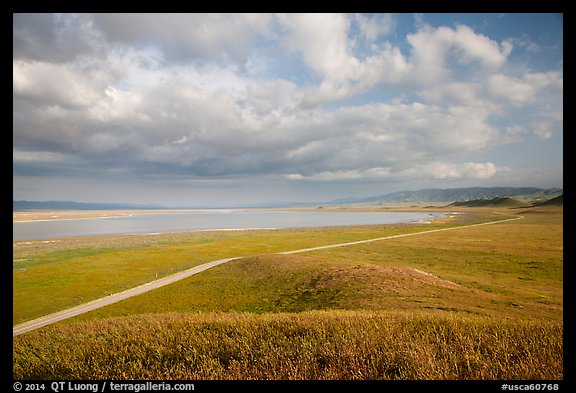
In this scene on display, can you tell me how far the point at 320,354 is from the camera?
6027mm

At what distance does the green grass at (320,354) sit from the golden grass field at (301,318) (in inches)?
1.5

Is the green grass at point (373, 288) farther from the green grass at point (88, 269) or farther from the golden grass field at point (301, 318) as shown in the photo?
the green grass at point (88, 269)

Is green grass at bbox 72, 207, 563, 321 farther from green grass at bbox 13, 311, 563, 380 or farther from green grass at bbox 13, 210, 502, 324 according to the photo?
green grass at bbox 13, 311, 563, 380

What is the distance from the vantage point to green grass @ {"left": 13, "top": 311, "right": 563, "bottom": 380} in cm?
512

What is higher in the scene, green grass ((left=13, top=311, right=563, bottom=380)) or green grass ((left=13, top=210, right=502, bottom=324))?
green grass ((left=13, top=311, right=563, bottom=380))

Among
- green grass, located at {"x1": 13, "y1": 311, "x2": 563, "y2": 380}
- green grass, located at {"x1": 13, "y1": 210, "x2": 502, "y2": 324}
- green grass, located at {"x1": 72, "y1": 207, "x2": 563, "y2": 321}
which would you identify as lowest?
green grass, located at {"x1": 13, "y1": 210, "x2": 502, "y2": 324}

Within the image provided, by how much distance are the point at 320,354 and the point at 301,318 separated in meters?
4.14

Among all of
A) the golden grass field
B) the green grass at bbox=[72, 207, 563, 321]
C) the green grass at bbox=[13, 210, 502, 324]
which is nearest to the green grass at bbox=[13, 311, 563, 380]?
the golden grass field

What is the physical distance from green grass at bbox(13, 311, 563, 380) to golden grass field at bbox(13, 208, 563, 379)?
0.04m

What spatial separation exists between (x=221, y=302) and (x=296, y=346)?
87.5 feet

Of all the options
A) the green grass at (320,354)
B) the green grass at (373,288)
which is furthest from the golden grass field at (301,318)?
the green grass at (373,288)

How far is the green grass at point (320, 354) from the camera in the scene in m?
5.12

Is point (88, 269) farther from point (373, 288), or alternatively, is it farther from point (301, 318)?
point (301, 318)
